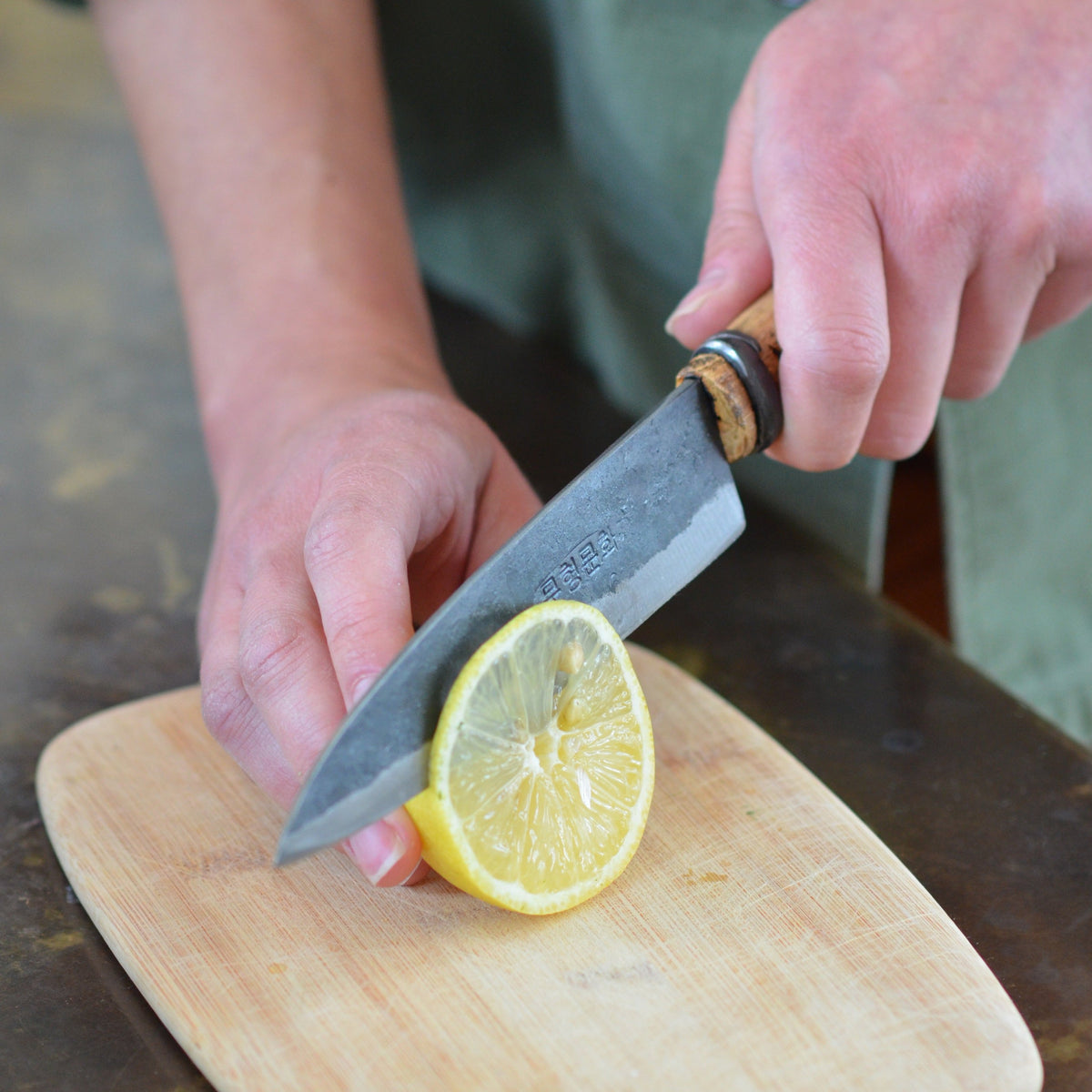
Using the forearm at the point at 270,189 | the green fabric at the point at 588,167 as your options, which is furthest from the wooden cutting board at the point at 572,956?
the green fabric at the point at 588,167

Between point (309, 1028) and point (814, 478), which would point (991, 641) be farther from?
point (309, 1028)

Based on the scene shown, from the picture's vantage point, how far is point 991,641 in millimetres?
1477

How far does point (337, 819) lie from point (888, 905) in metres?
0.39

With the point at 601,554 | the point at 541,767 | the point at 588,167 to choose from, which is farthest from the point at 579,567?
the point at 588,167

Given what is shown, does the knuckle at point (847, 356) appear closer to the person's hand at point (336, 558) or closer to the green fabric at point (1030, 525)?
the person's hand at point (336, 558)

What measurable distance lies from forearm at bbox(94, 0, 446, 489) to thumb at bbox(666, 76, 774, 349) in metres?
0.29

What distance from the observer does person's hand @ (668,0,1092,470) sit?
95 cm

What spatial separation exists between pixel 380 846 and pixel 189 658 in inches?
17.3

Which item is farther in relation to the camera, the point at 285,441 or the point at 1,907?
the point at 285,441

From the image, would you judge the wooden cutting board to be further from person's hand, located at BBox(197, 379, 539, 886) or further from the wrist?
the wrist

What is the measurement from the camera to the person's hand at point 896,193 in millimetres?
945

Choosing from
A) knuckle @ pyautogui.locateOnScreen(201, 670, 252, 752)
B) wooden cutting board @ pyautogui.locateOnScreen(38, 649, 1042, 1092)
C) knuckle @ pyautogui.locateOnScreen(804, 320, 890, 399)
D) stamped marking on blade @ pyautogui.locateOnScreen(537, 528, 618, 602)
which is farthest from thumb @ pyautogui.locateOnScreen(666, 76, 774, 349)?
knuckle @ pyautogui.locateOnScreen(201, 670, 252, 752)

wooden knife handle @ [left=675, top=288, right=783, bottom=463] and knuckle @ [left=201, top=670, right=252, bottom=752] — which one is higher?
wooden knife handle @ [left=675, top=288, right=783, bottom=463]

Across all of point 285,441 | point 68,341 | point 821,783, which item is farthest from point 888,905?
point 68,341
